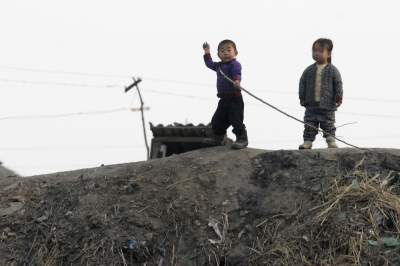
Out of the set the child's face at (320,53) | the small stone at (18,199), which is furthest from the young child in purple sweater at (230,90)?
the small stone at (18,199)

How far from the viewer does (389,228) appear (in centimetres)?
432

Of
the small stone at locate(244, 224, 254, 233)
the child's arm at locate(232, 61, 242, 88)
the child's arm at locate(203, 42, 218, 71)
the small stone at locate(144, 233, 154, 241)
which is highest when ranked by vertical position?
the child's arm at locate(203, 42, 218, 71)

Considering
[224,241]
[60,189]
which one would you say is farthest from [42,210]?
[224,241]

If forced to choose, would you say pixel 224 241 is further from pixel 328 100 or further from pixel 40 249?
pixel 328 100

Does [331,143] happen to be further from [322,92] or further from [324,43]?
[324,43]

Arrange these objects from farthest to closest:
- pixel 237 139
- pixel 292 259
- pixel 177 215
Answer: pixel 237 139 < pixel 177 215 < pixel 292 259

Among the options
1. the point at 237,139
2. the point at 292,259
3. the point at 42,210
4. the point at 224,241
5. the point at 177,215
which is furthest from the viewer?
the point at 237,139

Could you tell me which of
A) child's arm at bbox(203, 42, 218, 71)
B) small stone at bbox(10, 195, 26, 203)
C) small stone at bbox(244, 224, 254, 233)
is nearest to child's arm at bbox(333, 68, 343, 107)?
child's arm at bbox(203, 42, 218, 71)

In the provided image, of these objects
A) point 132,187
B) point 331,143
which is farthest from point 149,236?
point 331,143

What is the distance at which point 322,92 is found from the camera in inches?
240

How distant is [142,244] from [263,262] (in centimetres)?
106

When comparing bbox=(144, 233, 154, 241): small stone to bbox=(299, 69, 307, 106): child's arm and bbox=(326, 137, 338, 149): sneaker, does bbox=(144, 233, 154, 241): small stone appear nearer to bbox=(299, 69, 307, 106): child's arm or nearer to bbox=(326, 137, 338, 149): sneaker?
bbox=(326, 137, 338, 149): sneaker

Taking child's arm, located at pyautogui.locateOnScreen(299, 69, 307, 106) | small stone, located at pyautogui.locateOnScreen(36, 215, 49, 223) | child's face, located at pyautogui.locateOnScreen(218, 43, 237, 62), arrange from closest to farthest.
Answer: small stone, located at pyautogui.locateOnScreen(36, 215, 49, 223), child's face, located at pyautogui.locateOnScreen(218, 43, 237, 62), child's arm, located at pyautogui.locateOnScreen(299, 69, 307, 106)

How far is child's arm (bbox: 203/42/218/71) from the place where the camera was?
6025 mm
